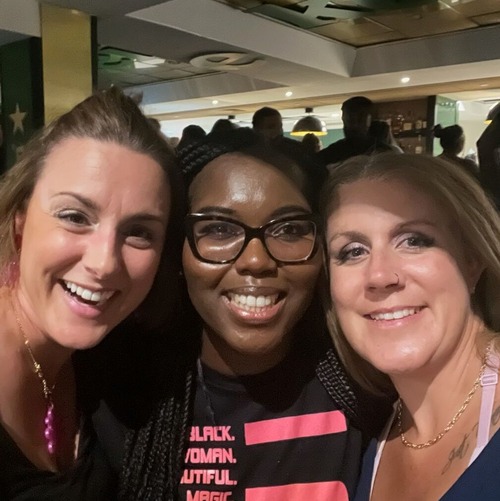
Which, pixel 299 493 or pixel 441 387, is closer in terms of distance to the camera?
pixel 441 387

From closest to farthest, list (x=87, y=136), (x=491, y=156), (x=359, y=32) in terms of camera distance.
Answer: (x=87, y=136)
(x=491, y=156)
(x=359, y=32)

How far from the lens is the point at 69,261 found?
1313mm

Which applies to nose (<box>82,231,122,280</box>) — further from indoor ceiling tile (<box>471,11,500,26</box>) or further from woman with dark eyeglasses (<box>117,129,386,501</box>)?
indoor ceiling tile (<box>471,11,500,26</box>)

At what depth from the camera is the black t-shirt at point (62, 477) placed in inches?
49.4

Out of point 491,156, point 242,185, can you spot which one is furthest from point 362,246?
point 491,156

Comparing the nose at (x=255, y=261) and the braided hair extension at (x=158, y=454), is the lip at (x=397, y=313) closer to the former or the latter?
the nose at (x=255, y=261)

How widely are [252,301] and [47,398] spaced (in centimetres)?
53

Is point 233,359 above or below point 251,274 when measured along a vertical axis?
below

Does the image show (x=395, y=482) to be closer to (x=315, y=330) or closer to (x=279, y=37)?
(x=315, y=330)

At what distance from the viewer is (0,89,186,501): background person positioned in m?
1.30

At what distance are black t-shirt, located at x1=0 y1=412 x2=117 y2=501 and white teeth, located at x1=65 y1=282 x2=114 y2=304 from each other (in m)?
0.30

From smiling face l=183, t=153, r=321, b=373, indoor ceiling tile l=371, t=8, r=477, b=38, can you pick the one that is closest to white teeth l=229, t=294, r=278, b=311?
smiling face l=183, t=153, r=321, b=373

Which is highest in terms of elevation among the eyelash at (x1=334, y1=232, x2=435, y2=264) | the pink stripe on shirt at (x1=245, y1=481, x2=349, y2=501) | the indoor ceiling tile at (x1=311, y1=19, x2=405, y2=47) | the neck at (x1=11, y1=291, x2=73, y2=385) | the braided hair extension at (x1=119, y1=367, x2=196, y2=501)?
the indoor ceiling tile at (x1=311, y1=19, x2=405, y2=47)

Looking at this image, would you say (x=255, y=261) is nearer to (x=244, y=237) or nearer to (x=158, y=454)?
(x=244, y=237)
